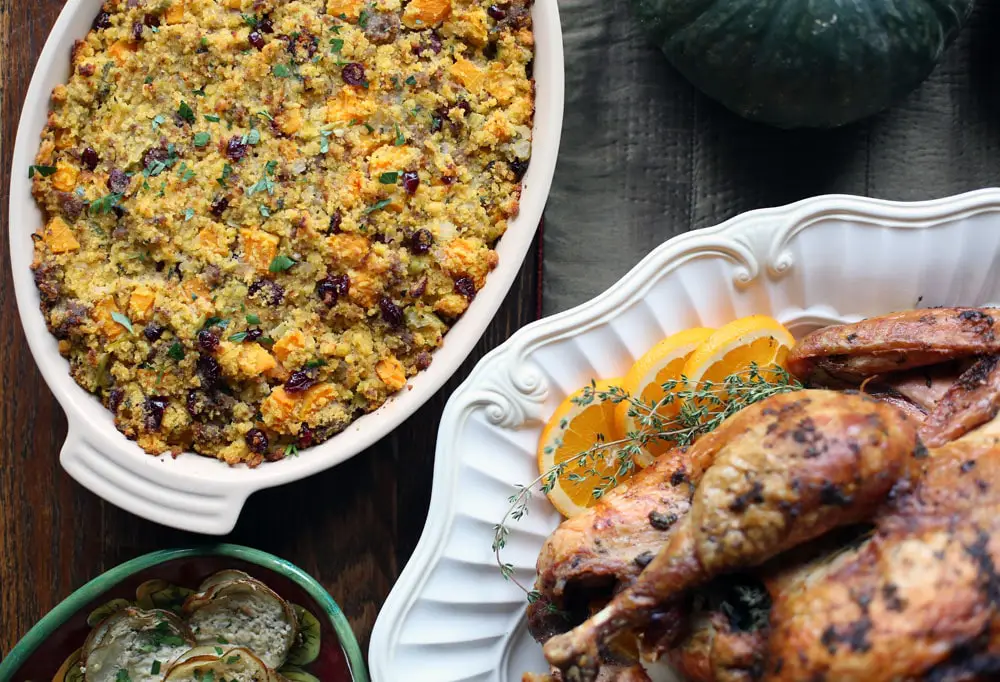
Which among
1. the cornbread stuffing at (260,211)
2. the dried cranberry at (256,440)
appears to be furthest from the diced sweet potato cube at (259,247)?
the dried cranberry at (256,440)

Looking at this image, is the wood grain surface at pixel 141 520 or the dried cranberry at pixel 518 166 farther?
the wood grain surface at pixel 141 520

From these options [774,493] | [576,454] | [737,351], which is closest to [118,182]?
[576,454]

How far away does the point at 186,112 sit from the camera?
1.86 metres

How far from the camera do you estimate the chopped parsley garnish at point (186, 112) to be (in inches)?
73.0

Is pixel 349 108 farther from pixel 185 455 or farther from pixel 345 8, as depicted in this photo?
pixel 185 455

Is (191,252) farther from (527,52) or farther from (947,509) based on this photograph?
(947,509)

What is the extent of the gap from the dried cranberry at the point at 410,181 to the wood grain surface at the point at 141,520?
0.38 metres

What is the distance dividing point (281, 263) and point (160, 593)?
0.75 m

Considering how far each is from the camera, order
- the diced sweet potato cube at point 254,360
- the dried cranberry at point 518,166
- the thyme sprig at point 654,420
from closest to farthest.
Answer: the thyme sprig at point 654,420 < the diced sweet potato cube at point 254,360 < the dried cranberry at point 518,166

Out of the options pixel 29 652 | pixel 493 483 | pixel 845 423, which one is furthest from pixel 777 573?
pixel 29 652

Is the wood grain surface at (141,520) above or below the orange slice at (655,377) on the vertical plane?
below

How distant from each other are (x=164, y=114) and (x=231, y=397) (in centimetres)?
57

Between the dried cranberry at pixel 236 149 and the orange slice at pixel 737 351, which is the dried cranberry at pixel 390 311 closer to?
the dried cranberry at pixel 236 149

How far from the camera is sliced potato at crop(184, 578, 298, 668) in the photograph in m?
1.95
